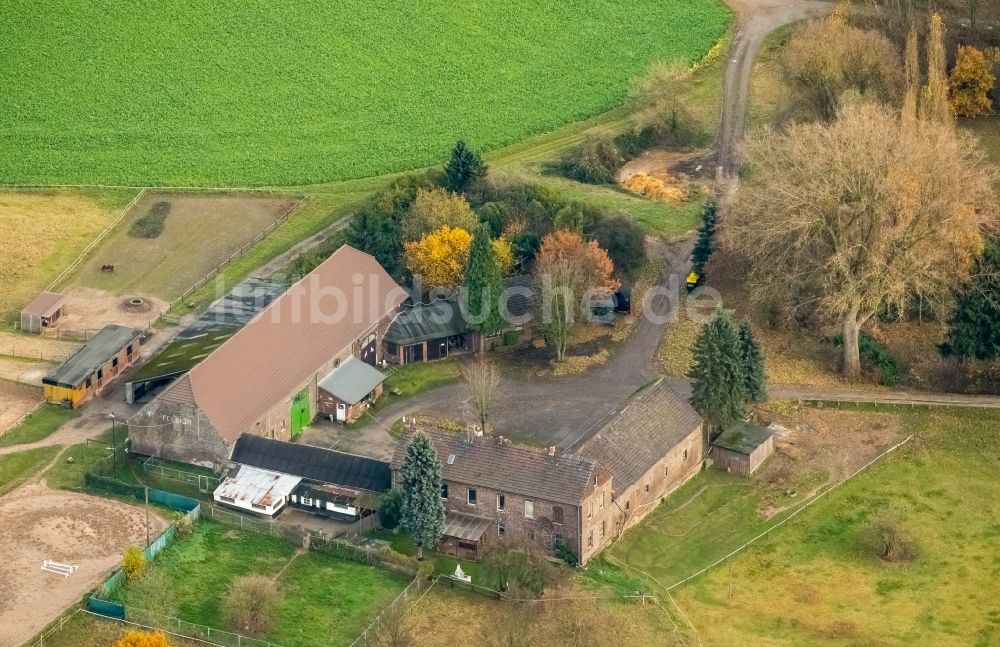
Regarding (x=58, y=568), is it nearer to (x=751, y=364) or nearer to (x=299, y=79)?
(x=751, y=364)

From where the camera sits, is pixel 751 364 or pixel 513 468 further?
pixel 751 364

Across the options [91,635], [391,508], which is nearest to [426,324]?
[391,508]

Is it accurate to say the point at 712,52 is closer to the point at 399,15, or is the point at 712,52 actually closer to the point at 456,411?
the point at 399,15

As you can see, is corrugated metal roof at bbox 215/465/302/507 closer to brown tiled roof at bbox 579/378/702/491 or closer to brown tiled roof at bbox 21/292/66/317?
brown tiled roof at bbox 579/378/702/491

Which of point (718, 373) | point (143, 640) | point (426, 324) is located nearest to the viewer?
point (143, 640)

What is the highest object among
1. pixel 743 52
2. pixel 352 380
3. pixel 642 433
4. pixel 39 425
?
pixel 743 52

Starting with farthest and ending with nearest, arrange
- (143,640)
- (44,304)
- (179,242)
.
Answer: (179,242)
(44,304)
(143,640)

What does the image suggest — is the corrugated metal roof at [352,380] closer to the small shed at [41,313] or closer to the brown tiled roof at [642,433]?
the brown tiled roof at [642,433]

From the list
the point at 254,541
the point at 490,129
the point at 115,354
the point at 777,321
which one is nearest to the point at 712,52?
the point at 490,129
